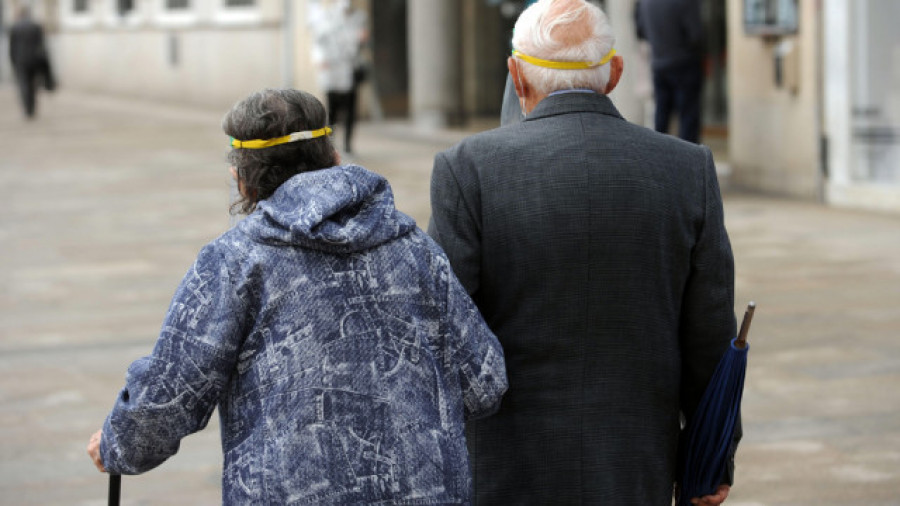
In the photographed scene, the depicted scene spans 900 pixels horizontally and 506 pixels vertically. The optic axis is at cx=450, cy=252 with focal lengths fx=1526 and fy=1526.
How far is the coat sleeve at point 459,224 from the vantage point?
9.35 feet

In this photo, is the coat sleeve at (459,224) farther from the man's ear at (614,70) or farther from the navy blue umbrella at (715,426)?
the navy blue umbrella at (715,426)

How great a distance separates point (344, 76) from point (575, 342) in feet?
44.9

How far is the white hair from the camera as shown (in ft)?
9.48

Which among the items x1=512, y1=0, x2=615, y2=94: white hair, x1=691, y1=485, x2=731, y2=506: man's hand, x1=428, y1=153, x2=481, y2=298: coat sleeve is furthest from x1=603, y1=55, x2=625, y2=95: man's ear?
x1=691, y1=485, x2=731, y2=506: man's hand

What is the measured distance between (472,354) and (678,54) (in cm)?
990

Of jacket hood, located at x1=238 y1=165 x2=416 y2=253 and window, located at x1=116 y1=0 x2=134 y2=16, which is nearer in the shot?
jacket hood, located at x1=238 y1=165 x2=416 y2=253

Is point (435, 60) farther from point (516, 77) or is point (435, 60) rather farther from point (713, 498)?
point (713, 498)

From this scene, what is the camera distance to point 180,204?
13.3 meters

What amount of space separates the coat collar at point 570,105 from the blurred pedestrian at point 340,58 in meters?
13.4

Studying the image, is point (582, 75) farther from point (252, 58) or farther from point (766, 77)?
point (252, 58)

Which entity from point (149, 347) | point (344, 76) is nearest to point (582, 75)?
point (149, 347)

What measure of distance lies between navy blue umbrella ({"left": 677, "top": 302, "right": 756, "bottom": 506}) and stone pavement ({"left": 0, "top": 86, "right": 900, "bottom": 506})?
2.21m

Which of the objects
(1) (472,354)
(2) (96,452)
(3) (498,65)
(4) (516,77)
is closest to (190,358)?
(2) (96,452)

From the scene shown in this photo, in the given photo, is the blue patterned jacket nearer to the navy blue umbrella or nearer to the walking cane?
the walking cane
